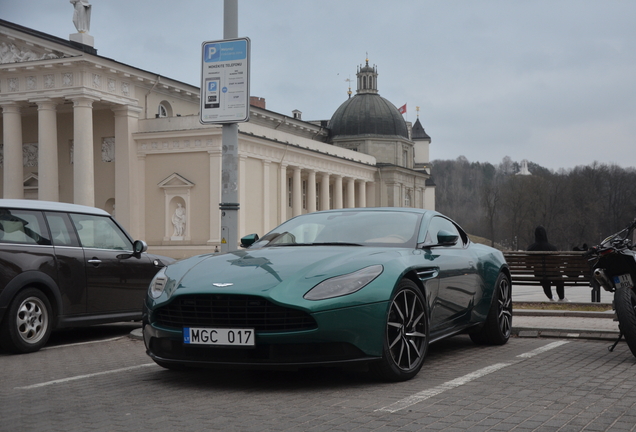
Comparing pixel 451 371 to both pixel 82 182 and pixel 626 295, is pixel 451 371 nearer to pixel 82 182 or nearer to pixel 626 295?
pixel 626 295

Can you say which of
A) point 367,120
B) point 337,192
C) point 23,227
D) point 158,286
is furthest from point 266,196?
point 158,286

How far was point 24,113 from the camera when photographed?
53.5 m

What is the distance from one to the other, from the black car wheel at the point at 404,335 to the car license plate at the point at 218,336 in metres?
1.03

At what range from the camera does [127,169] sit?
163 ft

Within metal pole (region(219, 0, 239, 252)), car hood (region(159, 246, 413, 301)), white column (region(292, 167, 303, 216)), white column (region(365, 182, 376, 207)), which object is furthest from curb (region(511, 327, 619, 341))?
white column (region(365, 182, 376, 207))

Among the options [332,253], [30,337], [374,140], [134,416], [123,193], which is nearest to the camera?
[134,416]

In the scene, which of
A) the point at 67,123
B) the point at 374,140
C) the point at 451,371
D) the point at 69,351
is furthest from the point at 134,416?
the point at 374,140

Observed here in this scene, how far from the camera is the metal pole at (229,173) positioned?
38.7 feet

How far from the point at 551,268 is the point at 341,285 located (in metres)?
11.8

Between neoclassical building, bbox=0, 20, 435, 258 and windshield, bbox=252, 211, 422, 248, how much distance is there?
3992 cm

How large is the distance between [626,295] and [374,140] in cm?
8036

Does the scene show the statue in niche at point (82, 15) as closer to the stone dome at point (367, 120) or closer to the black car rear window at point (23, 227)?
the black car rear window at point (23, 227)

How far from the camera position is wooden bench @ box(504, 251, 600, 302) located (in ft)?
53.3

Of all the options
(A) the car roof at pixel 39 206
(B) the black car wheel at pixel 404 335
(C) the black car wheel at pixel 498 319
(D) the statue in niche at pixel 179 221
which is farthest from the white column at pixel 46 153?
(B) the black car wheel at pixel 404 335
